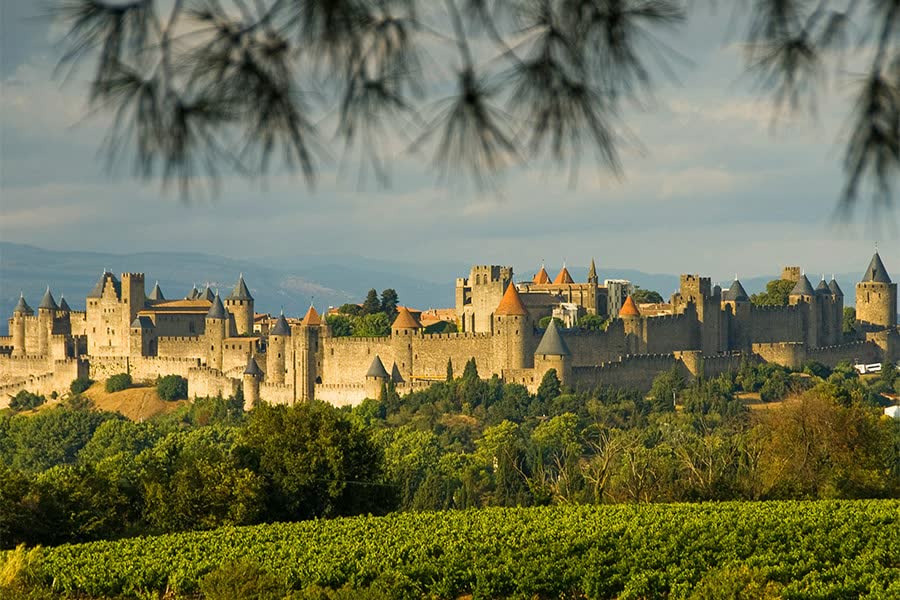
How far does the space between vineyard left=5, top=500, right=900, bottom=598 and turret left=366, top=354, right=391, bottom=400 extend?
2476 cm

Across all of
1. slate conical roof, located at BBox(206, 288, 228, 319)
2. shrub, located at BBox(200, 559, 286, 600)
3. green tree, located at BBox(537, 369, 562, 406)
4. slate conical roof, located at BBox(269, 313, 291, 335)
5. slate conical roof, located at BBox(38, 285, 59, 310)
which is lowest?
shrub, located at BBox(200, 559, 286, 600)

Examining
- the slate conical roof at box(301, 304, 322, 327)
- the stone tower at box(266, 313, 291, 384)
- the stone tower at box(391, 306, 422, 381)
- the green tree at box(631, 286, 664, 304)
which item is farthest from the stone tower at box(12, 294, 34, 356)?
the green tree at box(631, 286, 664, 304)

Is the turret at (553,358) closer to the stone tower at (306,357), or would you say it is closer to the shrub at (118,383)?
the stone tower at (306,357)

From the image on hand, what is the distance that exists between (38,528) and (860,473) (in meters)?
18.5

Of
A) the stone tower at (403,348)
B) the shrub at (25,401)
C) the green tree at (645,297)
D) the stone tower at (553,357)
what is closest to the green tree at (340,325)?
the stone tower at (403,348)

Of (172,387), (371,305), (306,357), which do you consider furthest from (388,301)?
(172,387)

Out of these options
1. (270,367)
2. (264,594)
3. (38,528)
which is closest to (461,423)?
(270,367)

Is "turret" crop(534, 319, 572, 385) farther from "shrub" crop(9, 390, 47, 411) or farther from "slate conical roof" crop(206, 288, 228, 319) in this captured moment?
"shrub" crop(9, 390, 47, 411)

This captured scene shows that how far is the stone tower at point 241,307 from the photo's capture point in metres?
60.3

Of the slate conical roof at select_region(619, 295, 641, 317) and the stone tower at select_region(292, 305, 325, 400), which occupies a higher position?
the slate conical roof at select_region(619, 295, 641, 317)

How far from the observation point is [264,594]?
1394cm

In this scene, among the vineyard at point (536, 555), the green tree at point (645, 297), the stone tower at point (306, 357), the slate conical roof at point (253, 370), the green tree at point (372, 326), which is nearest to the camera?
the vineyard at point (536, 555)

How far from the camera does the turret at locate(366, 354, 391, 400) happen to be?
163 feet

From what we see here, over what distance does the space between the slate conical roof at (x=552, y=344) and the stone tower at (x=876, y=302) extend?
1680cm
